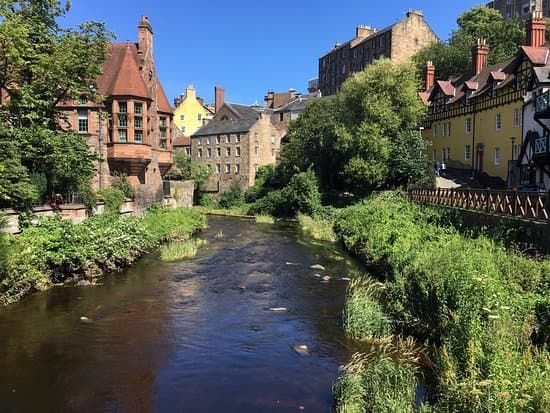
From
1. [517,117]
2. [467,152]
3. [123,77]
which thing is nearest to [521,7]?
[467,152]

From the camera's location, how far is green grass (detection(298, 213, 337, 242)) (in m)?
33.2

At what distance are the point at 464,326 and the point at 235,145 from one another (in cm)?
5821

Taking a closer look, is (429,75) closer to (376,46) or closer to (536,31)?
(536,31)

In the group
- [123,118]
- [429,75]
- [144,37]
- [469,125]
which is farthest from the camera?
[429,75]

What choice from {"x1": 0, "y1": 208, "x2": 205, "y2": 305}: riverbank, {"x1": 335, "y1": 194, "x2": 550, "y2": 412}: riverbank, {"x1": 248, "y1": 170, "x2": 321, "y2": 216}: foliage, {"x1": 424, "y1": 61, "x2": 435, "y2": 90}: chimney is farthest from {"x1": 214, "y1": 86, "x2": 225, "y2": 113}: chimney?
{"x1": 335, "y1": 194, "x2": 550, "y2": 412}: riverbank

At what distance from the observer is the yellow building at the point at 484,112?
33531mm

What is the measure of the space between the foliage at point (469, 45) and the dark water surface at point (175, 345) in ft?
144

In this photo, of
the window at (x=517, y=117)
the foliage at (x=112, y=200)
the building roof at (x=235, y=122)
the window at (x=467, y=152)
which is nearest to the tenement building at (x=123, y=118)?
the foliage at (x=112, y=200)

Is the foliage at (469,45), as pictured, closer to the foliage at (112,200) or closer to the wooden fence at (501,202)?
the wooden fence at (501,202)

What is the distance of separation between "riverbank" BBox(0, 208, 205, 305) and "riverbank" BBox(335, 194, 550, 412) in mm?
10597

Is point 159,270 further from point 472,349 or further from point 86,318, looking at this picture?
point 472,349

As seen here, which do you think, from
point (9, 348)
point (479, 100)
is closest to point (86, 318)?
point (9, 348)

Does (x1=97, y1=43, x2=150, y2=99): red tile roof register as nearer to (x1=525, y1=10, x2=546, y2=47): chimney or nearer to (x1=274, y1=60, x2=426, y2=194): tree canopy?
(x1=274, y1=60, x2=426, y2=194): tree canopy

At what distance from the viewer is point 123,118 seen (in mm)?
30562
